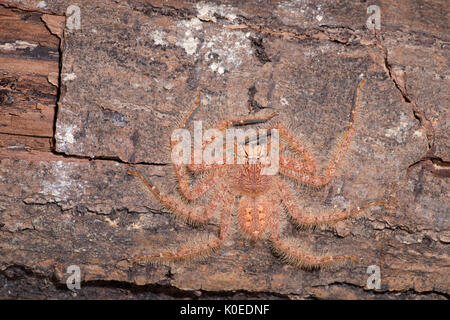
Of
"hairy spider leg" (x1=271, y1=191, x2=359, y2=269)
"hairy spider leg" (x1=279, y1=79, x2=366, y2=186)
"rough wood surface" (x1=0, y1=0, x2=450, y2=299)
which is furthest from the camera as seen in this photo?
"hairy spider leg" (x1=271, y1=191, x2=359, y2=269)

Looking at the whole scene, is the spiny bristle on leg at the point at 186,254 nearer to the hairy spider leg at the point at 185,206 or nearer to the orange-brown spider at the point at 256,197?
the orange-brown spider at the point at 256,197

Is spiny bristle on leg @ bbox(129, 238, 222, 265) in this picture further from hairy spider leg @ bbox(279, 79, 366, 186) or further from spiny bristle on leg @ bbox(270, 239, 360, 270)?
hairy spider leg @ bbox(279, 79, 366, 186)

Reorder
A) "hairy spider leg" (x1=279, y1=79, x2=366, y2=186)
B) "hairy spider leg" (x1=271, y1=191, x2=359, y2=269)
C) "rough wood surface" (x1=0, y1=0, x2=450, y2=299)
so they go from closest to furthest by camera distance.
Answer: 1. "rough wood surface" (x1=0, y1=0, x2=450, y2=299)
2. "hairy spider leg" (x1=279, y1=79, x2=366, y2=186)
3. "hairy spider leg" (x1=271, y1=191, x2=359, y2=269)

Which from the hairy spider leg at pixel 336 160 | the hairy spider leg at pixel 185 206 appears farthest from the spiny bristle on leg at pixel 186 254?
the hairy spider leg at pixel 336 160

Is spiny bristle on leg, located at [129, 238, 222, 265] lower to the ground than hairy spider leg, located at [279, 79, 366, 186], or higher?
lower

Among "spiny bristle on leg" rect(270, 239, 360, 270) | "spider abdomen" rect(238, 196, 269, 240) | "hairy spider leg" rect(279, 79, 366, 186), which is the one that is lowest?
"spiny bristle on leg" rect(270, 239, 360, 270)

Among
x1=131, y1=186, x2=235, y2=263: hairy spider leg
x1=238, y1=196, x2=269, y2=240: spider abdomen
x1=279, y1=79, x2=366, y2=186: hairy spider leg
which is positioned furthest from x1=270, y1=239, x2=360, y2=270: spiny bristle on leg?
x1=279, y1=79, x2=366, y2=186: hairy spider leg

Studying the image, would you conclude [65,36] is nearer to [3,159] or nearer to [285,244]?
[3,159]
